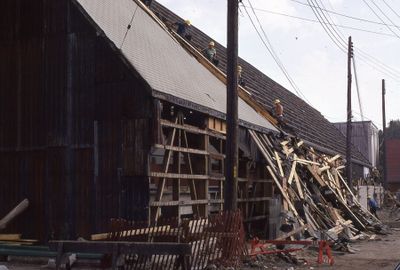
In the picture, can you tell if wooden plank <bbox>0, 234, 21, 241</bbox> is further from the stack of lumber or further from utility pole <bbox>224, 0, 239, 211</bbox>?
utility pole <bbox>224, 0, 239, 211</bbox>

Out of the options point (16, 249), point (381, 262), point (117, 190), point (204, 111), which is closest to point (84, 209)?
point (117, 190)

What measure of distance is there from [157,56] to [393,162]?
60.1m

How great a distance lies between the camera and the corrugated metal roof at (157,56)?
45.0 ft

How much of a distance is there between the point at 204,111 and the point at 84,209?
12.8ft

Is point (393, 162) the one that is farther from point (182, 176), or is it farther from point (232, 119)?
point (232, 119)

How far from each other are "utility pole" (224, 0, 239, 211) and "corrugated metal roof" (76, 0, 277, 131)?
1.46 metres

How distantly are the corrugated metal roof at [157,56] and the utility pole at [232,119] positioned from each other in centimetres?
146

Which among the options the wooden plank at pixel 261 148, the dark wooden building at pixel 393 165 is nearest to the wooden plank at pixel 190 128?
the wooden plank at pixel 261 148

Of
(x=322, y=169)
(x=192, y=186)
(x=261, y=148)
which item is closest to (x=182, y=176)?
(x=192, y=186)

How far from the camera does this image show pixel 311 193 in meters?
22.0

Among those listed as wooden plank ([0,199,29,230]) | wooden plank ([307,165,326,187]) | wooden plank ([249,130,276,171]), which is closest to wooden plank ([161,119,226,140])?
wooden plank ([249,130,276,171])

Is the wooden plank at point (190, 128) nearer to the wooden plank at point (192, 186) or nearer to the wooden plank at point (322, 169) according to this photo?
the wooden plank at point (192, 186)

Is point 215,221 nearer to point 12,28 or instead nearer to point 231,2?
point 231,2

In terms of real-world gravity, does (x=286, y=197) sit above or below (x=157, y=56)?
below
